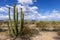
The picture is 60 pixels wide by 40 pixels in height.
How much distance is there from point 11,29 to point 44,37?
124 inches

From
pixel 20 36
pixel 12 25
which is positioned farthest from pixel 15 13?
pixel 20 36

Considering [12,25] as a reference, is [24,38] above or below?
below

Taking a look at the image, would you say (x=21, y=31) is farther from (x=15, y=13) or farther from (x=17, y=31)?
(x=15, y=13)

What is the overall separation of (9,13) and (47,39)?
4.23 m

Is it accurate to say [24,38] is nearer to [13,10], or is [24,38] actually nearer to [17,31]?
[17,31]

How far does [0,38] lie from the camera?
12078 millimetres

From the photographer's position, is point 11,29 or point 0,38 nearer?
point 0,38

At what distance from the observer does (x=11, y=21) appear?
13109 millimetres

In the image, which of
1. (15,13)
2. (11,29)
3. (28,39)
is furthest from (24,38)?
(15,13)

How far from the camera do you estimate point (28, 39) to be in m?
12.1

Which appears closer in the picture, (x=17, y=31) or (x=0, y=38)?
(x=0, y=38)

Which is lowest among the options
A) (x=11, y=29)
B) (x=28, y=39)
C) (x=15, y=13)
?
Answer: (x=28, y=39)

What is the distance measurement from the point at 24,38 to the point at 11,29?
5.05ft

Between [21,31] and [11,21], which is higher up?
[11,21]
